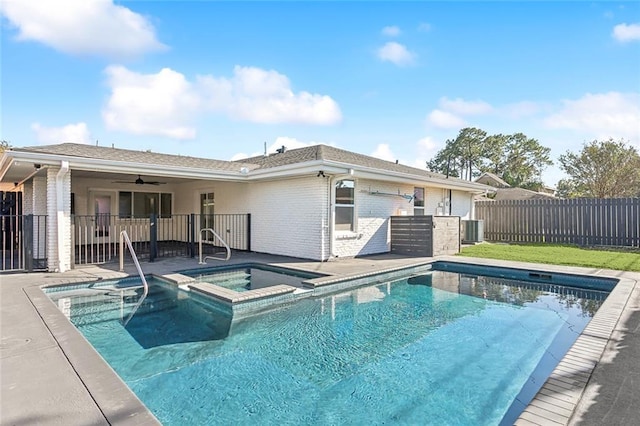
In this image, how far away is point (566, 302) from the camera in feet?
21.2

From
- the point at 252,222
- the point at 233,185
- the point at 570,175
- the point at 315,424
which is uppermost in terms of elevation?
the point at 570,175

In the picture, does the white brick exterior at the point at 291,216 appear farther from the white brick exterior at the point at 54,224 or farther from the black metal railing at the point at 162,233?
the white brick exterior at the point at 54,224

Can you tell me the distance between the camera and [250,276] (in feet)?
28.2

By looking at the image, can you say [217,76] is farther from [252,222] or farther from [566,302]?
[566,302]

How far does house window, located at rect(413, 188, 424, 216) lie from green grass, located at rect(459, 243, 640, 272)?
2128 millimetres

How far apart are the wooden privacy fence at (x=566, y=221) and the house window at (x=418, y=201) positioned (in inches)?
193

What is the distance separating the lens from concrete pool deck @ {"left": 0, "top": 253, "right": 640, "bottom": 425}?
2271 millimetres

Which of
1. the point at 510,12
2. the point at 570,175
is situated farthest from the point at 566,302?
the point at 570,175

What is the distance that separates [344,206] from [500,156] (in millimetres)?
35548

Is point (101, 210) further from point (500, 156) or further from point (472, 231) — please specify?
point (500, 156)

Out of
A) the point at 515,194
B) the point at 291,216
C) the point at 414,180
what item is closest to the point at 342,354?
the point at 291,216

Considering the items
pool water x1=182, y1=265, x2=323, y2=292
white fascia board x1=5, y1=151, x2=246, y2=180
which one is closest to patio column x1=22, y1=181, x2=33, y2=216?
white fascia board x1=5, y1=151, x2=246, y2=180

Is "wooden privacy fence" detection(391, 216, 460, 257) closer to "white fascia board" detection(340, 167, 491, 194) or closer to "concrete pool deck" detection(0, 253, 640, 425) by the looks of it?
"white fascia board" detection(340, 167, 491, 194)

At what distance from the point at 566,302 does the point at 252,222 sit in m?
8.96
